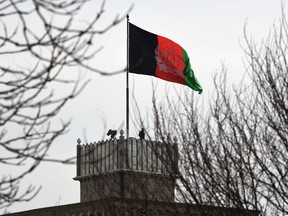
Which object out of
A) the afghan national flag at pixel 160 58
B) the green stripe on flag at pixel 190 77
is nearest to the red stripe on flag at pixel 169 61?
the afghan national flag at pixel 160 58

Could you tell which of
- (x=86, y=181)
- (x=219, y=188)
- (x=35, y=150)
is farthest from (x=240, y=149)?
(x=86, y=181)

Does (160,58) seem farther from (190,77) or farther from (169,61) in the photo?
(190,77)

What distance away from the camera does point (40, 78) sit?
38.3 feet

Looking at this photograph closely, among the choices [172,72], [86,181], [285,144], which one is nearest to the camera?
[285,144]

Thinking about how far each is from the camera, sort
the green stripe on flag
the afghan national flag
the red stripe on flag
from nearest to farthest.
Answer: the green stripe on flag → the afghan national flag → the red stripe on flag

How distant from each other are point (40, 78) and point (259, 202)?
37.9ft

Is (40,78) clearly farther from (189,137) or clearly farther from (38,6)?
(189,137)

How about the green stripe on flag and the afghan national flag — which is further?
the afghan national flag

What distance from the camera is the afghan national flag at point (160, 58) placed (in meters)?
35.1

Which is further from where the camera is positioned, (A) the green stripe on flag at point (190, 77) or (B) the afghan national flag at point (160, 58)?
(B) the afghan national flag at point (160, 58)

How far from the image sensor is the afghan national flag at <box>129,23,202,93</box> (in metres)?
35.1

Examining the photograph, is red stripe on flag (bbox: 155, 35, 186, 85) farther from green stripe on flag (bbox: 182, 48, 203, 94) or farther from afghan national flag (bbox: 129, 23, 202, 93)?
green stripe on flag (bbox: 182, 48, 203, 94)

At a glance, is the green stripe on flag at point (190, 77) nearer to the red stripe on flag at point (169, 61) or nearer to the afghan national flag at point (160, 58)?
the afghan national flag at point (160, 58)

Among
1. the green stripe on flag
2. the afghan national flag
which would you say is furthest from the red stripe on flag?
the green stripe on flag
